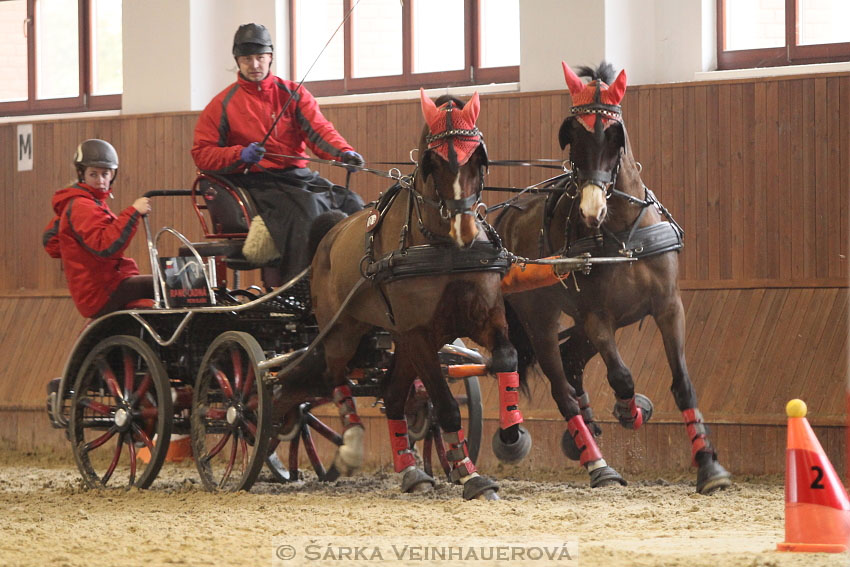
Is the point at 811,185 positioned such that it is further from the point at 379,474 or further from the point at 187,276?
the point at 187,276

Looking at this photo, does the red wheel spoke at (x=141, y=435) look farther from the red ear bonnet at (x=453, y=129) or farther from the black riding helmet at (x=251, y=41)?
the red ear bonnet at (x=453, y=129)

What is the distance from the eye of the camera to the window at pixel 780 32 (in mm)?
7340

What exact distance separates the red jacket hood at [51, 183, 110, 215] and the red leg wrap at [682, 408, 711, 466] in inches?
125

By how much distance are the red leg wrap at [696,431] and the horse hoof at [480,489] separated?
3.13 feet

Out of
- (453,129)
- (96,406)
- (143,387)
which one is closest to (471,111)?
(453,129)

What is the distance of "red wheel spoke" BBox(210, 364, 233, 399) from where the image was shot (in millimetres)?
5879

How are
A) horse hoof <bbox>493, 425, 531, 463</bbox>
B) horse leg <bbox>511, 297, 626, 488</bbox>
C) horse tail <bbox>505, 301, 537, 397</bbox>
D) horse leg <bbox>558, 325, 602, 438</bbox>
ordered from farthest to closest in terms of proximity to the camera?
horse leg <bbox>558, 325, 602, 438</bbox> → horse tail <bbox>505, 301, 537, 397</bbox> → horse leg <bbox>511, 297, 626, 488</bbox> → horse hoof <bbox>493, 425, 531, 463</bbox>

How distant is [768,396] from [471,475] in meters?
2.37

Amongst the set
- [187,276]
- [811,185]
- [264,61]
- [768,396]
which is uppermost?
[264,61]

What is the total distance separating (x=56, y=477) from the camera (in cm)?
750

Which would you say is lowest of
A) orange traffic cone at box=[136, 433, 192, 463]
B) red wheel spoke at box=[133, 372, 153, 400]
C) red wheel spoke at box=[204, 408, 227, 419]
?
orange traffic cone at box=[136, 433, 192, 463]

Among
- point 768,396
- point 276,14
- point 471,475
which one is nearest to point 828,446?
point 768,396

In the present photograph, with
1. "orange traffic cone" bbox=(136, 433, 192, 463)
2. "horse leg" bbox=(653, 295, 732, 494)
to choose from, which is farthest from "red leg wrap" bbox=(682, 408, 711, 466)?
"orange traffic cone" bbox=(136, 433, 192, 463)

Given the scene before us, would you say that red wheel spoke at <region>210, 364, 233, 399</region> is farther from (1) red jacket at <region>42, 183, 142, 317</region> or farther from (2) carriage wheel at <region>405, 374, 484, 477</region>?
(2) carriage wheel at <region>405, 374, 484, 477</region>
